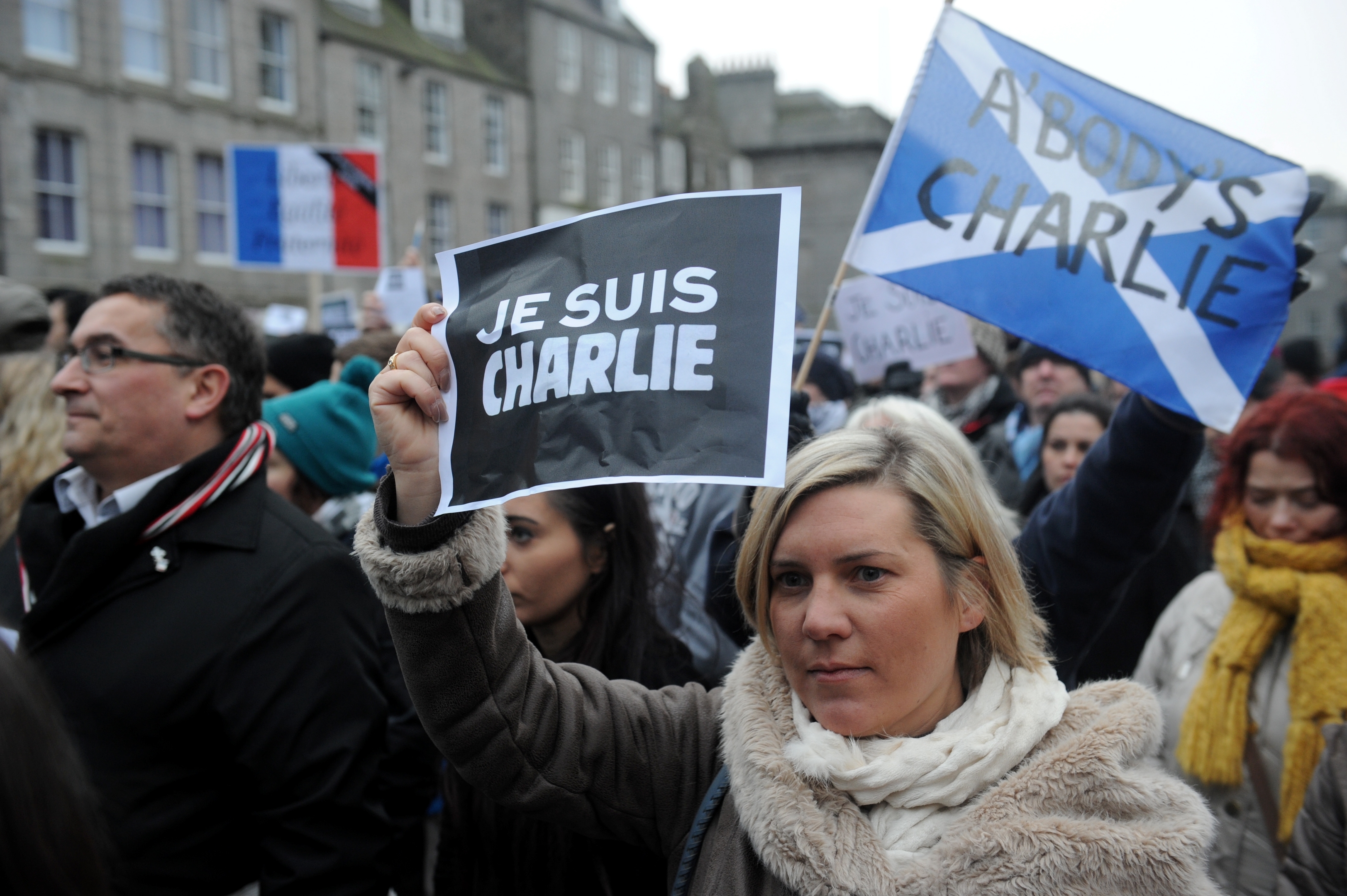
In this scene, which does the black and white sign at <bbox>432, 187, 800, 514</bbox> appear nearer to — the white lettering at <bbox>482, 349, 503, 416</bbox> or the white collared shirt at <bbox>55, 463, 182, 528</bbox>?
the white lettering at <bbox>482, 349, 503, 416</bbox>

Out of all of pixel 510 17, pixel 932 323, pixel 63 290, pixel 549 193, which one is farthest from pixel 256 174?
pixel 510 17

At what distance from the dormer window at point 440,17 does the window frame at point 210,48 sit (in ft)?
23.4

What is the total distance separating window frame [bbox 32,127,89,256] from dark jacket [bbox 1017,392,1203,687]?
2034 cm

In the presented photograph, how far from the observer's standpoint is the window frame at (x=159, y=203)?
784 inches

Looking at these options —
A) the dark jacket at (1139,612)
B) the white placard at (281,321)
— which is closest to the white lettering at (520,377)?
the dark jacket at (1139,612)

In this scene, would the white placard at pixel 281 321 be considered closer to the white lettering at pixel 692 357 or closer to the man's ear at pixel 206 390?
the man's ear at pixel 206 390

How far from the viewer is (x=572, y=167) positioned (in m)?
31.3

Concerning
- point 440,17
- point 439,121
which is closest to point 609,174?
point 440,17

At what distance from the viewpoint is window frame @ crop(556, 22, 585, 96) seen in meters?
30.9

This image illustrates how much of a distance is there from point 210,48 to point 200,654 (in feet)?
74.6

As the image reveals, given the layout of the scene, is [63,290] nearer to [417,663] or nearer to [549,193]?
[417,663]

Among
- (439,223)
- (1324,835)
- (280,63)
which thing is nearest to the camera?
(1324,835)

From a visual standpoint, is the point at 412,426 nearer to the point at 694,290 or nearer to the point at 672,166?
the point at 694,290

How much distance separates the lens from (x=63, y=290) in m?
5.28
